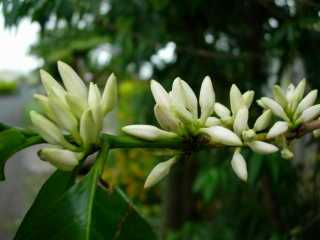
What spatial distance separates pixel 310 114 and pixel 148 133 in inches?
7.9

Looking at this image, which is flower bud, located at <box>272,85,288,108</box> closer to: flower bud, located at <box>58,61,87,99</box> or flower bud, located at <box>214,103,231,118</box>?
flower bud, located at <box>214,103,231,118</box>

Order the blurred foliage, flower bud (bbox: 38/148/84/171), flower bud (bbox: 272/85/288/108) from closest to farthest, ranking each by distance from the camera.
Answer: flower bud (bbox: 38/148/84/171) → flower bud (bbox: 272/85/288/108) → the blurred foliage

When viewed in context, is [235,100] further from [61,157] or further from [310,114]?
[61,157]

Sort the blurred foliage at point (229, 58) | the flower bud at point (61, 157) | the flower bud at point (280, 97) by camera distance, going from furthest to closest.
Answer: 1. the blurred foliage at point (229, 58)
2. the flower bud at point (280, 97)
3. the flower bud at point (61, 157)

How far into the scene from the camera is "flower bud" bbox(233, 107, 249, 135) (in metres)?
0.55

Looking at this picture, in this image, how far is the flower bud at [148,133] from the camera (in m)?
0.52

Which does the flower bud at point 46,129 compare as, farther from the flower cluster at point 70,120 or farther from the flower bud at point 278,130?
the flower bud at point 278,130

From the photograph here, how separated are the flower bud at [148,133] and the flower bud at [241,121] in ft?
0.25

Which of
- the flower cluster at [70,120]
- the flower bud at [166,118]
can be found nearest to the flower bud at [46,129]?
the flower cluster at [70,120]

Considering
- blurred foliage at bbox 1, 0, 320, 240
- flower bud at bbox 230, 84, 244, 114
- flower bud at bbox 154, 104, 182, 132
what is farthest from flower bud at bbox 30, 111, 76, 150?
blurred foliage at bbox 1, 0, 320, 240

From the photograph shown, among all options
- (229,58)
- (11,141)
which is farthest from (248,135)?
(229,58)

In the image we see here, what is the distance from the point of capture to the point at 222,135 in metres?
0.53

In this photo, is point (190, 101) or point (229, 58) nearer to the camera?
point (190, 101)

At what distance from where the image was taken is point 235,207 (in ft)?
6.79
